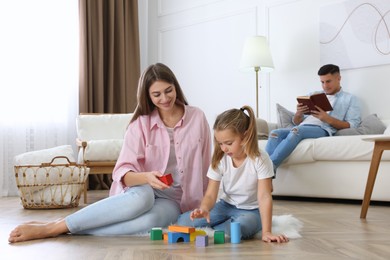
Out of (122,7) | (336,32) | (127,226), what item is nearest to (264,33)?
(336,32)

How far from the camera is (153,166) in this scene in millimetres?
2373

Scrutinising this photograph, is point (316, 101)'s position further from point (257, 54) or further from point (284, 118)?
point (257, 54)

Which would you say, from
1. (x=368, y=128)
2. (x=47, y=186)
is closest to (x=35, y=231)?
(x=47, y=186)

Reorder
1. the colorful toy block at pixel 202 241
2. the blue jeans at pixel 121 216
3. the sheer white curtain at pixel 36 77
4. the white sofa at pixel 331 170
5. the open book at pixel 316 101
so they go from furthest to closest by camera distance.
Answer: the sheer white curtain at pixel 36 77
the open book at pixel 316 101
the white sofa at pixel 331 170
the blue jeans at pixel 121 216
the colorful toy block at pixel 202 241

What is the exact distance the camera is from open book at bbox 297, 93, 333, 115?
3867 mm

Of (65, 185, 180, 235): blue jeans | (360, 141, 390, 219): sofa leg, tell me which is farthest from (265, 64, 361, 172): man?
(65, 185, 180, 235): blue jeans

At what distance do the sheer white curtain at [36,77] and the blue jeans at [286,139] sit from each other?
84.5 inches

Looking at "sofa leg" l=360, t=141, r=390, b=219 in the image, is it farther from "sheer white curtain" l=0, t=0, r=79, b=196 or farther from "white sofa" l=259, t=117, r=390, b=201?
"sheer white curtain" l=0, t=0, r=79, b=196

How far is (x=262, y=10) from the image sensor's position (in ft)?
16.8

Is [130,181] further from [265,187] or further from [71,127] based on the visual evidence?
[71,127]

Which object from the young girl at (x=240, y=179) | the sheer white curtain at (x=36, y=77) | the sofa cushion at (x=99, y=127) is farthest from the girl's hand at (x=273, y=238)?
the sheer white curtain at (x=36, y=77)

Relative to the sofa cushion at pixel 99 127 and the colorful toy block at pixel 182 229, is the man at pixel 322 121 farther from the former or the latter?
the colorful toy block at pixel 182 229

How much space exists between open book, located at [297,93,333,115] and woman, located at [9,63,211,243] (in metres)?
1.65

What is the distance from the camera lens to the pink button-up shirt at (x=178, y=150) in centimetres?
234
